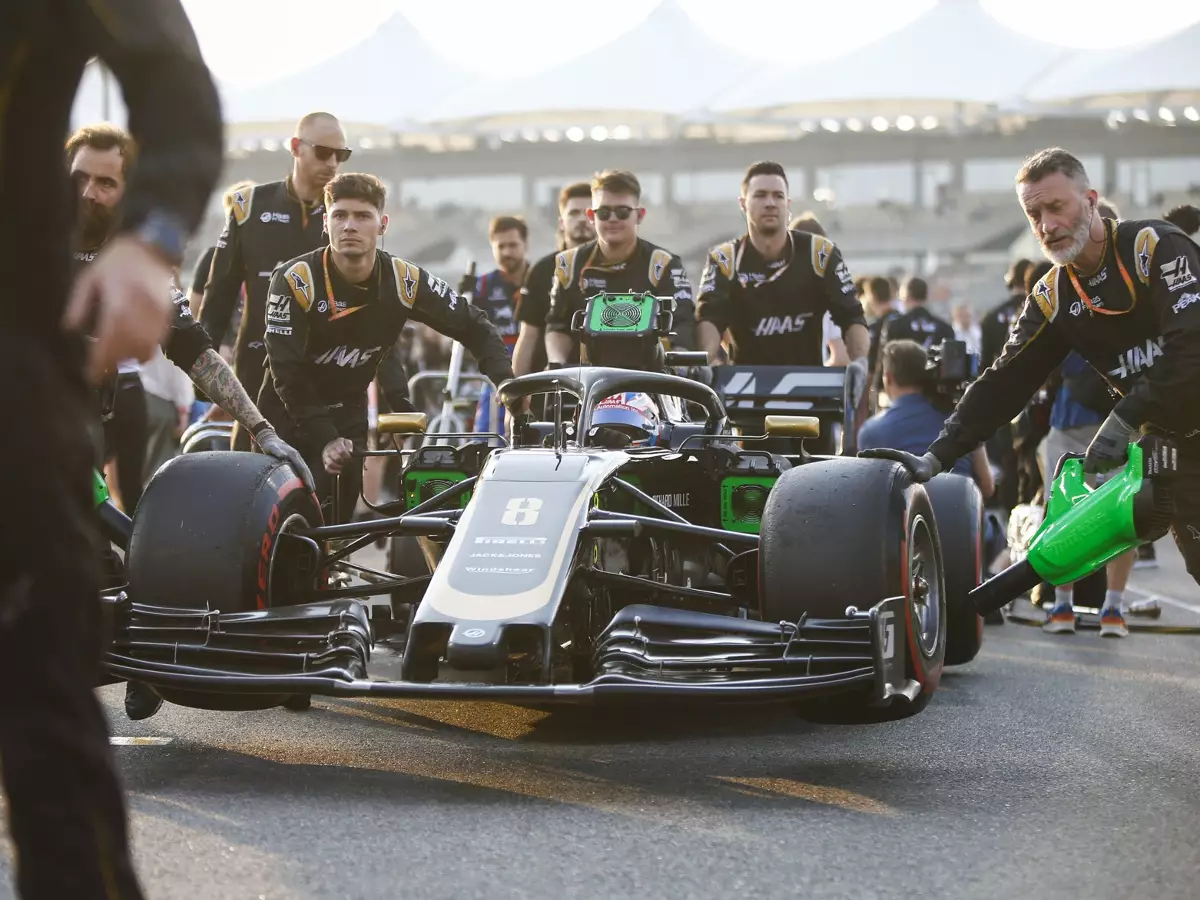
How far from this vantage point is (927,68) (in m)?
69.6

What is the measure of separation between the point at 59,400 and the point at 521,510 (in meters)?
2.67

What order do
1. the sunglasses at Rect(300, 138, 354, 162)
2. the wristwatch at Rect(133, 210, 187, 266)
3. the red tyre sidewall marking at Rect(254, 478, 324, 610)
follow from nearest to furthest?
the wristwatch at Rect(133, 210, 187, 266) < the red tyre sidewall marking at Rect(254, 478, 324, 610) < the sunglasses at Rect(300, 138, 354, 162)

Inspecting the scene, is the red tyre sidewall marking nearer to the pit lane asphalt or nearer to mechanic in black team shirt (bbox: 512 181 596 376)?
the pit lane asphalt

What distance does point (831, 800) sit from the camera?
4.23 m

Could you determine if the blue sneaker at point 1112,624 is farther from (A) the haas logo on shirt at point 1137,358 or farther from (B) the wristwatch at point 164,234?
(B) the wristwatch at point 164,234

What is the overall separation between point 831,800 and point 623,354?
354 centimetres

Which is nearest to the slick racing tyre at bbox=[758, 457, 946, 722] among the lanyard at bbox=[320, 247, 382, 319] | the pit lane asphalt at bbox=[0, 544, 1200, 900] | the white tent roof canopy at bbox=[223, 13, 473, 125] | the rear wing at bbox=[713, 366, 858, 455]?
the pit lane asphalt at bbox=[0, 544, 1200, 900]

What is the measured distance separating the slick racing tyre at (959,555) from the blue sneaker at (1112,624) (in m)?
1.93

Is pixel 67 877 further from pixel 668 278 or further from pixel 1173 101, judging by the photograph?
pixel 1173 101

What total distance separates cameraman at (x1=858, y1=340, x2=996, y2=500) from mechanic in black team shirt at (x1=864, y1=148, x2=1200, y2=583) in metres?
2.40

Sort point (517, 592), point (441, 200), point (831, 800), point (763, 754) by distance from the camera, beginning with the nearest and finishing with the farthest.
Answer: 1. point (831, 800)
2. point (517, 592)
3. point (763, 754)
4. point (441, 200)

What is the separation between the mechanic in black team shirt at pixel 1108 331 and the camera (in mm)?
5023

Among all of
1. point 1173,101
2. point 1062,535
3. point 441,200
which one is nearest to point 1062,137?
point 1173,101

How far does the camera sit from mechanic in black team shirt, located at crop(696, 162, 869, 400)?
862 centimetres
